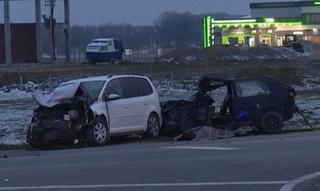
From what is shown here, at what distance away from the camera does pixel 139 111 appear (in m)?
19.5

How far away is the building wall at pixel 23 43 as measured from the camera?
75.2 m

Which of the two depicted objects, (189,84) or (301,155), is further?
(189,84)

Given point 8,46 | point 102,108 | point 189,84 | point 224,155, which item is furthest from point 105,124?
point 8,46

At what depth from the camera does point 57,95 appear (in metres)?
18.4

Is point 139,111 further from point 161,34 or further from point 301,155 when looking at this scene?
point 161,34

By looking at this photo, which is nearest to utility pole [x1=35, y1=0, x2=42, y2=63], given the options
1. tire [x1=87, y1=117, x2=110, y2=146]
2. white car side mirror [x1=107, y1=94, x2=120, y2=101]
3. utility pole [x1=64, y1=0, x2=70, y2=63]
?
utility pole [x1=64, y1=0, x2=70, y2=63]

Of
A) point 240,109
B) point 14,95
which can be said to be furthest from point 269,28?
point 240,109

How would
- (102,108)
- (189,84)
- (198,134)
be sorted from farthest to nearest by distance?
(189,84) → (198,134) → (102,108)

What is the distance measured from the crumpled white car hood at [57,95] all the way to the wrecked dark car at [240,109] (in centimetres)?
324

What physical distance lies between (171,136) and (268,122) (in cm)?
261

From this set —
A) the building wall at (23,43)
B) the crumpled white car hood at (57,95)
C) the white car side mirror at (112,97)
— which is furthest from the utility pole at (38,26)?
the white car side mirror at (112,97)

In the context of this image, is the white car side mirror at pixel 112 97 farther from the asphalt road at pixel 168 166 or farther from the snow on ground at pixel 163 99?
the snow on ground at pixel 163 99

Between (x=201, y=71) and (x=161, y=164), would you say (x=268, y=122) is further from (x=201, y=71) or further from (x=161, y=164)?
(x=201, y=71)

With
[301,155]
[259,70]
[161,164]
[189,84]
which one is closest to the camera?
[161,164]
